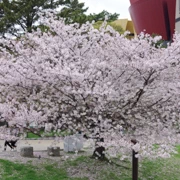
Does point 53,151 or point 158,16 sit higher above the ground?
point 158,16

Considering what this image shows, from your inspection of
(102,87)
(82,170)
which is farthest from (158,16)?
(102,87)

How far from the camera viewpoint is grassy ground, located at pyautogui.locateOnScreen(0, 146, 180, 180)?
7.19 metres

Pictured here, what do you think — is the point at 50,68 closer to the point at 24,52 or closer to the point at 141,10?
the point at 24,52

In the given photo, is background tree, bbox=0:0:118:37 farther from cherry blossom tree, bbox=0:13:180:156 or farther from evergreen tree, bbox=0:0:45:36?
cherry blossom tree, bbox=0:13:180:156

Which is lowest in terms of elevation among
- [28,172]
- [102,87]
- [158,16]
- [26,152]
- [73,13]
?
[28,172]

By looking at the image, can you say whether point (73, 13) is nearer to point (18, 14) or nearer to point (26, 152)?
point (18, 14)

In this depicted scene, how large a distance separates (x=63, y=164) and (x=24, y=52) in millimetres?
3225

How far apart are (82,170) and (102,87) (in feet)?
10.6

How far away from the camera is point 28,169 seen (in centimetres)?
746

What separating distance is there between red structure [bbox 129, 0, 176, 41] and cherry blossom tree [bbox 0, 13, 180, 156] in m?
19.7

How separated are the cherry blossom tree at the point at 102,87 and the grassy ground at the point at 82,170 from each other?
1247 millimetres

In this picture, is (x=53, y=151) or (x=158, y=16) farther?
(x=158, y=16)

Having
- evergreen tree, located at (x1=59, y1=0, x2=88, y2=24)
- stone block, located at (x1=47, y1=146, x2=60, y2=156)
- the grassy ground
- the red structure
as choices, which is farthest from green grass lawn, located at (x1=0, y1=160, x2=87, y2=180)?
the red structure

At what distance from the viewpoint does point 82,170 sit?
7.89m
